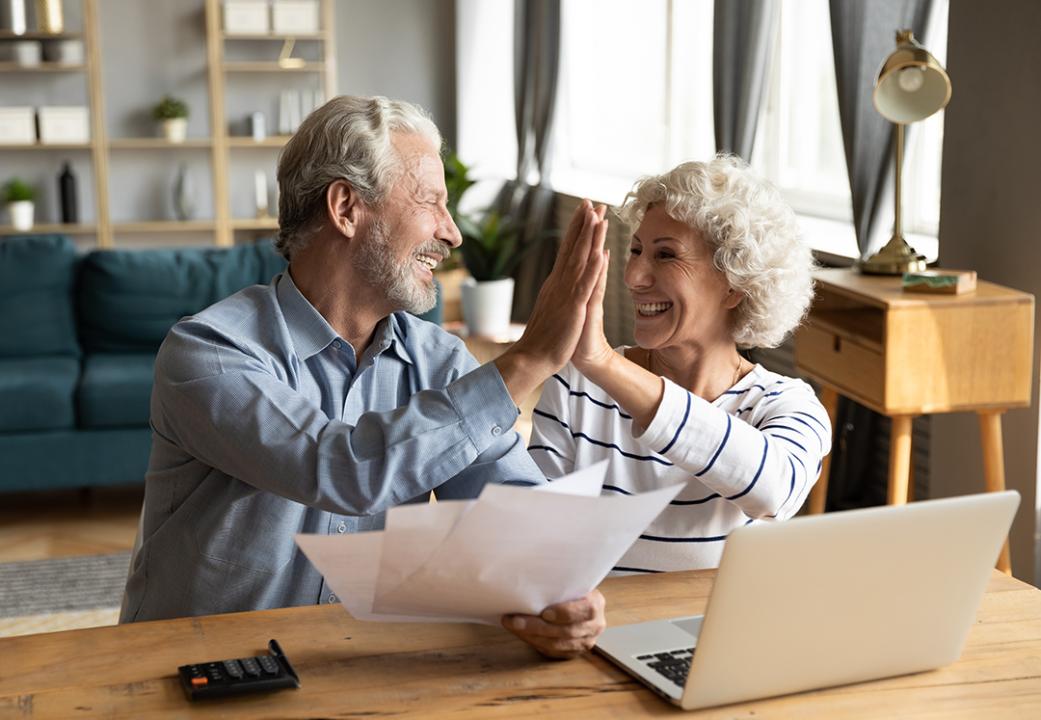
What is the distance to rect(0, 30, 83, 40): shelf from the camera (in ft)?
23.0

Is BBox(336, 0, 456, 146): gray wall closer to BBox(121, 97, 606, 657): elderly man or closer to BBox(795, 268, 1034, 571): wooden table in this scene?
BBox(795, 268, 1034, 571): wooden table

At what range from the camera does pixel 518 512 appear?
1123mm

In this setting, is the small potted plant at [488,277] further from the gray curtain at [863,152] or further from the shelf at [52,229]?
the gray curtain at [863,152]

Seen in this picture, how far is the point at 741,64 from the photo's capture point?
4.59 m

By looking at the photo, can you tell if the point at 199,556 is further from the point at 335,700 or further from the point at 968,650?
the point at 968,650

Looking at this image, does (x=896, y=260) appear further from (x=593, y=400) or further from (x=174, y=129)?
(x=174, y=129)

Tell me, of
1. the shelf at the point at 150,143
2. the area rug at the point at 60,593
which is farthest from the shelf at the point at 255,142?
the area rug at the point at 60,593

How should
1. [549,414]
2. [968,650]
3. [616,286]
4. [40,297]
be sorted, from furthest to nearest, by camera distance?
[616,286] → [40,297] → [549,414] → [968,650]

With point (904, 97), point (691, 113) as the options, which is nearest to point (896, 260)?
point (904, 97)

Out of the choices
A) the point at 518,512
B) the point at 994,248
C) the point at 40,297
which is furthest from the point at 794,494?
the point at 40,297

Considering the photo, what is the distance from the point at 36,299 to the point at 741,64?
9.11 feet

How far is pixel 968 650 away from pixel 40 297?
4.03 meters

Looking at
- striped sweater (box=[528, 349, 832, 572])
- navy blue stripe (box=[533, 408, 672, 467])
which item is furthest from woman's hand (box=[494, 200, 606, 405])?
navy blue stripe (box=[533, 408, 672, 467])

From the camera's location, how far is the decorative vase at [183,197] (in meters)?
7.50
